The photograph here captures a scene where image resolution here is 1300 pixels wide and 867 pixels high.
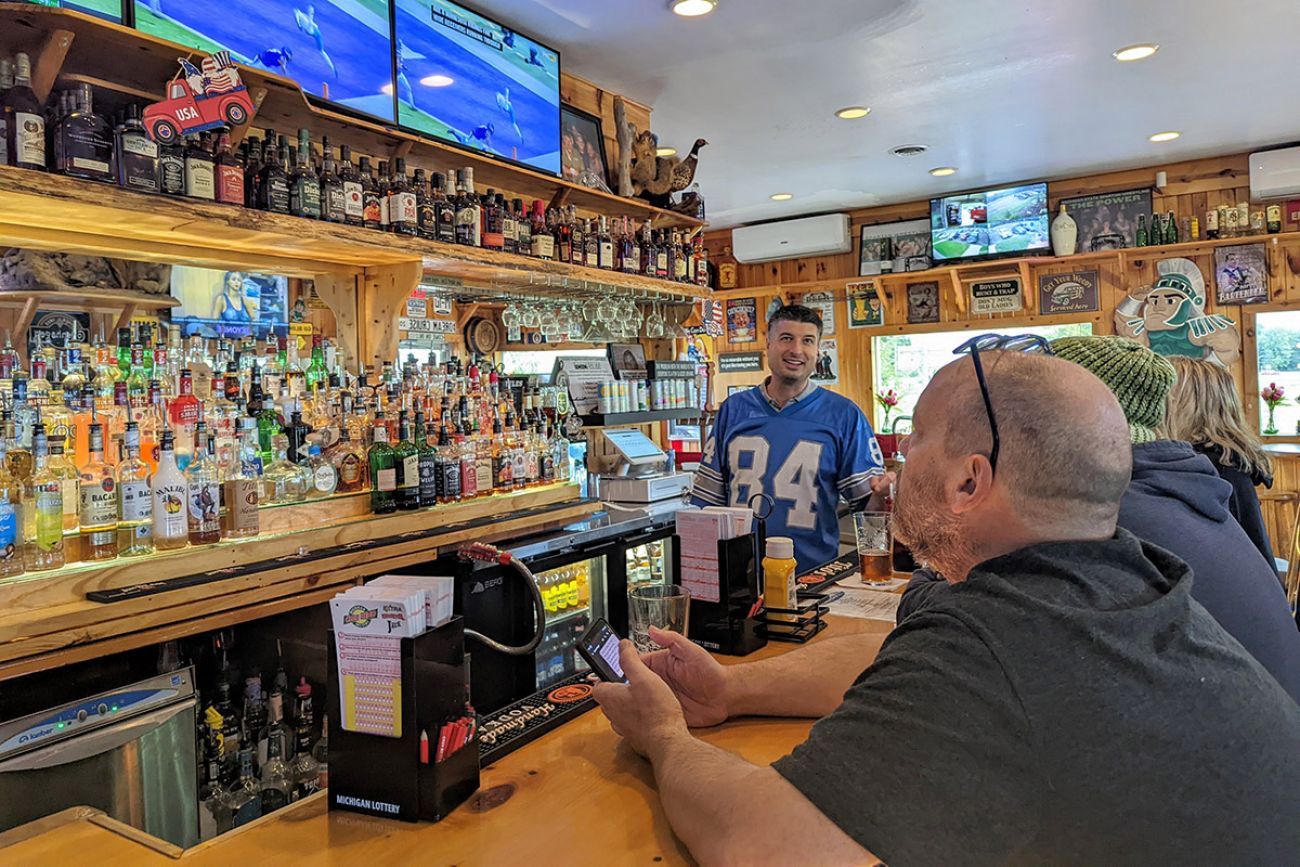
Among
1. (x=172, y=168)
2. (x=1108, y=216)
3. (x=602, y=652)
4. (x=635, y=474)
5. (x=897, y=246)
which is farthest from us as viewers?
(x=897, y=246)

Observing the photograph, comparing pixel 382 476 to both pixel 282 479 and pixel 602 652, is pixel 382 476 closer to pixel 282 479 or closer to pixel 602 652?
pixel 282 479

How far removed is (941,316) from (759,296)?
1.68 meters

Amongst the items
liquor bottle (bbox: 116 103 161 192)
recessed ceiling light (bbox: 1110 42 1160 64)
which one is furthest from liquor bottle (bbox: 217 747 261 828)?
recessed ceiling light (bbox: 1110 42 1160 64)

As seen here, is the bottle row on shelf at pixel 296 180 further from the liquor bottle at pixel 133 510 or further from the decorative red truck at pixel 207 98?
the liquor bottle at pixel 133 510

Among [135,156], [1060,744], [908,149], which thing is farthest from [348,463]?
[908,149]

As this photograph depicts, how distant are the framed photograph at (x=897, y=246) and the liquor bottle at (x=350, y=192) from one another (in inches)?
212

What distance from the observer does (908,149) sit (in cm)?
563

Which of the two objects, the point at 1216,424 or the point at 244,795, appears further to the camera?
the point at 1216,424

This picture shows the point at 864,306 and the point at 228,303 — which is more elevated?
the point at 864,306

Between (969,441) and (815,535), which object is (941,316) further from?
(969,441)

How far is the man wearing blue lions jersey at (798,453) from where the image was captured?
11.0ft

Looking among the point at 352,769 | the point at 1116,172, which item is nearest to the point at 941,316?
the point at 1116,172

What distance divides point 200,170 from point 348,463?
3.28 feet

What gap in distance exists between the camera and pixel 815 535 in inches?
131
